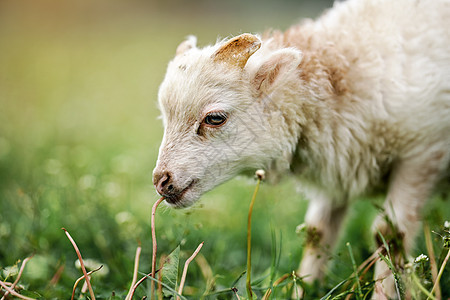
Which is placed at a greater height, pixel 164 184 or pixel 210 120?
pixel 210 120

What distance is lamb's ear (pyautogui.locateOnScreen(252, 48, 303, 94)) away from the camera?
2.66 metres

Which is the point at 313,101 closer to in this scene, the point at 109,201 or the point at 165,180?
the point at 165,180

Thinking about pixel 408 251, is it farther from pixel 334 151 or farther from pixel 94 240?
pixel 94 240

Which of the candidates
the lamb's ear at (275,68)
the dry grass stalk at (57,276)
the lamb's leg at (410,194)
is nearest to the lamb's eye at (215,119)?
the lamb's ear at (275,68)

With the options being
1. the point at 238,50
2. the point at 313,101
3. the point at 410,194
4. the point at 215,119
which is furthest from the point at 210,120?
the point at 410,194

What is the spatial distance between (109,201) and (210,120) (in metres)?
1.49

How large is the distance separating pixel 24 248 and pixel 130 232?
0.78 m

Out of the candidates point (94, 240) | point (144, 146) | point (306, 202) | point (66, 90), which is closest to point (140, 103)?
point (66, 90)

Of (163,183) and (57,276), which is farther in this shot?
(57,276)

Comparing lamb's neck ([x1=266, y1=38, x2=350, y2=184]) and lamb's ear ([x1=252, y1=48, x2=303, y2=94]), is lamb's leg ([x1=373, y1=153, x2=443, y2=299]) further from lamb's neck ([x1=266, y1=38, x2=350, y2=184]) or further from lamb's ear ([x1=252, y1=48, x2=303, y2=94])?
lamb's ear ([x1=252, y1=48, x2=303, y2=94])

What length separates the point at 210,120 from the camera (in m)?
2.67

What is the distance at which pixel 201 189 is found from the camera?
2723mm

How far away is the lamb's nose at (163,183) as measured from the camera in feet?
8.48

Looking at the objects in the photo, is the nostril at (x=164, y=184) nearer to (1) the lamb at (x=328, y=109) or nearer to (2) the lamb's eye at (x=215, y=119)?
(1) the lamb at (x=328, y=109)
